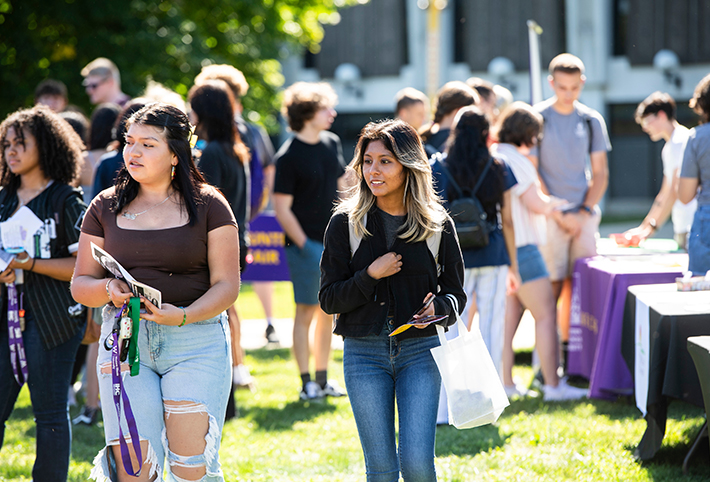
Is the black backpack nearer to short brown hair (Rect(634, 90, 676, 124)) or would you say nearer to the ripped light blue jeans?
the ripped light blue jeans

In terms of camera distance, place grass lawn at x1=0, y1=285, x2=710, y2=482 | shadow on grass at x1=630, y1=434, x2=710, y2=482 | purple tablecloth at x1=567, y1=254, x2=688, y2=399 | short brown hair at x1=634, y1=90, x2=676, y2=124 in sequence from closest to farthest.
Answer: shadow on grass at x1=630, y1=434, x2=710, y2=482 < grass lawn at x1=0, y1=285, x2=710, y2=482 < purple tablecloth at x1=567, y1=254, x2=688, y2=399 < short brown hair at x1=634, y1=90, x2=676, y2=124

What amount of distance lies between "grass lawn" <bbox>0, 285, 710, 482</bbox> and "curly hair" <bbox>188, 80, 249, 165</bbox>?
189cm

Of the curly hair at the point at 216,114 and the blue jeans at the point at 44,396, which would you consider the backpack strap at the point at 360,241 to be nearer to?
the blue jeans at the point at 44,396

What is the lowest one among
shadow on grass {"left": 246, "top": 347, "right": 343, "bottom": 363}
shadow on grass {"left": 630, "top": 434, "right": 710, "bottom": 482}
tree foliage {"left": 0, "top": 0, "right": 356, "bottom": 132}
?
shadow on grass {"left": 246, "top": 347, "right": 343, "bottom": 363}

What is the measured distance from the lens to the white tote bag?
3031mm

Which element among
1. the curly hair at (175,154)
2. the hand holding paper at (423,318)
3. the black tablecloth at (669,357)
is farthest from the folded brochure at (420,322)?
the black tablecloth at (669,357)

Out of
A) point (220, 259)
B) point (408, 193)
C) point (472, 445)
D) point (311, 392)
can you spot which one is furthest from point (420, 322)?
point (311, 392)

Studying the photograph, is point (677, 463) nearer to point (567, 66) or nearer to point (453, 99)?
point (453, 99)

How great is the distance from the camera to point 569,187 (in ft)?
20.5

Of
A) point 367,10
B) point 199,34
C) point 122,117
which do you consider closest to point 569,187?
point 122,117

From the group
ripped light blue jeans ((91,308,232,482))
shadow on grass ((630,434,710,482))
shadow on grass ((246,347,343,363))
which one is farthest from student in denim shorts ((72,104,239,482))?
shadow on grass ((246,347,343,363))

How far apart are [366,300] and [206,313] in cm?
63

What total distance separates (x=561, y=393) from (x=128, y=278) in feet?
13.0

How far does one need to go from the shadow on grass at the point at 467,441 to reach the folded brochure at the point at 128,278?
8.00 feet
